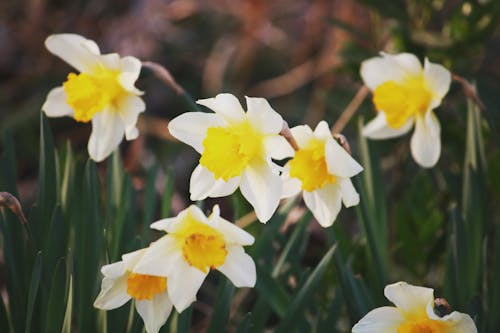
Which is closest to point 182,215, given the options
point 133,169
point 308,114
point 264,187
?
point 264,187

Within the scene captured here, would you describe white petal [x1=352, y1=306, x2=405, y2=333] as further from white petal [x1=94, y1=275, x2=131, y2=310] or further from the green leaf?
white petal [x1=94, y1=275, x2=131, y2=310]

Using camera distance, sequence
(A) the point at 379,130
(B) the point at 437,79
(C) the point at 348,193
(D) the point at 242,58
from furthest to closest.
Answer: (D) the point at 242,58 < (A) the point at 379,130 < (B) the point at 437,79 < (C) the point at 348,193

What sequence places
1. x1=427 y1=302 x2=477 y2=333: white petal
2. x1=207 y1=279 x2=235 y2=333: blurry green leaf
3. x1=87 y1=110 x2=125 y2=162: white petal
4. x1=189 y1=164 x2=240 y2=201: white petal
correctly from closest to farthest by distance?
x1=427 y1=302 x2=477 y2=333: white petal < x1=189 y1=164 x2=240 y2=201: white petal < x1=207 y1=279 x2=235 y2=333: blurry green leaf < x1=87 y1=110 x2=125 y2=162: white petal

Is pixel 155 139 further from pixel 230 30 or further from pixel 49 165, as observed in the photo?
pixel 49 165

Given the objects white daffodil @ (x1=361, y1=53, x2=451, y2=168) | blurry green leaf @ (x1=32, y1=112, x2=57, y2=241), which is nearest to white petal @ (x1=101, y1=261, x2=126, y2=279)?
blurry green leaf @ (x1=32, y1=112, x2=57, y2=241)

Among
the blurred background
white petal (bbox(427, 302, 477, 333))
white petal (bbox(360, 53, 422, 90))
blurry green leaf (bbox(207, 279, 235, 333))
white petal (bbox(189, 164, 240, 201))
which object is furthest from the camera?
the blurred background

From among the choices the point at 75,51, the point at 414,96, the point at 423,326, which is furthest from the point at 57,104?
the point at 423,326

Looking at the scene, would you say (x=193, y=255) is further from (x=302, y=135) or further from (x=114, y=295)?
(x=302, y=135)
